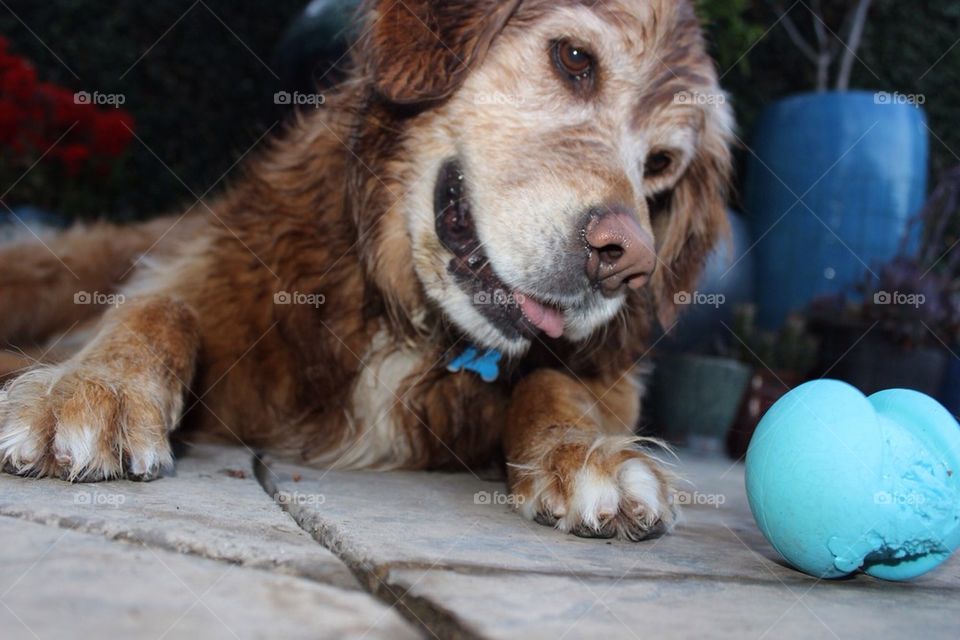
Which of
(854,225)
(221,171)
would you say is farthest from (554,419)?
(854,225)

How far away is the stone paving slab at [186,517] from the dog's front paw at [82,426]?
4 centimetres

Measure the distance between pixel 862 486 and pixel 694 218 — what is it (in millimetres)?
1686

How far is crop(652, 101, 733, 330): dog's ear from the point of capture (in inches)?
132

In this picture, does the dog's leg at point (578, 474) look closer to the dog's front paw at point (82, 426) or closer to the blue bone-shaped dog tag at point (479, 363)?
the blue bone-shaped dog tag at point (479, 363)

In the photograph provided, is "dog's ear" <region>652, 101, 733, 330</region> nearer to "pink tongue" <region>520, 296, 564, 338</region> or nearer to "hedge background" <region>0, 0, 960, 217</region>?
"pink tongue" <region>520, 296, 564, 338</region>

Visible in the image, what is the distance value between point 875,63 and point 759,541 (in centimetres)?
656

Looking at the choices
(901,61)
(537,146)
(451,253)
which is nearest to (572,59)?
(537,146)

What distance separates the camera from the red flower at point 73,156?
5.29 m

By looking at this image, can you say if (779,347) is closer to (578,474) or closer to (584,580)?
(578,474)

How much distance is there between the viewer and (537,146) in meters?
2.74

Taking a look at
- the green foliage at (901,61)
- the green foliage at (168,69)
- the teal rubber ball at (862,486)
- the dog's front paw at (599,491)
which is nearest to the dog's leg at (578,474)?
the dog's front paw at (599,491)

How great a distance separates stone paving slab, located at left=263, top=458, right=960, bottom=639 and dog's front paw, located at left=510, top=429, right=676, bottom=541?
51 mm

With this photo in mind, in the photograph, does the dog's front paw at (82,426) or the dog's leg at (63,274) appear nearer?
the dog's front paw at (82,426)

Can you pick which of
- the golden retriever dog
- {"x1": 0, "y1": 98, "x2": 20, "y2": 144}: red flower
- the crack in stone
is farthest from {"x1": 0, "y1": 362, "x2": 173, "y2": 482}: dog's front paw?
{"x1": 0, "y1": 98, "x2": 20, "y2": 144}: red flower
